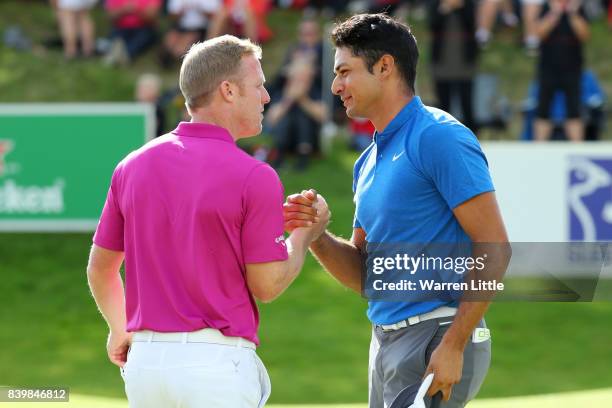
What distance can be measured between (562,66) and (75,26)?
7.27 metres

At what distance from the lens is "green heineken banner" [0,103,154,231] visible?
1255 cm

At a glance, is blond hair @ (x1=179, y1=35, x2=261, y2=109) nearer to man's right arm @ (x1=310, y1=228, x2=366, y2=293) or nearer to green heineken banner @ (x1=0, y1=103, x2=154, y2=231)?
man's right arm @ (x1=310, y1=228, x2=366, y2=293)

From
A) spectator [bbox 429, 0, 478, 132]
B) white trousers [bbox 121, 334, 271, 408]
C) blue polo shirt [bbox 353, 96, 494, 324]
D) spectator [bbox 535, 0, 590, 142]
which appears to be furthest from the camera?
spectator [bbox 429, 0, 478, 132]

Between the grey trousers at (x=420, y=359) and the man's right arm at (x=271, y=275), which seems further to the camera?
the grey trousers at (x=420, y=359)

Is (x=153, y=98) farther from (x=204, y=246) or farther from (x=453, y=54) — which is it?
(x=204, y=246)

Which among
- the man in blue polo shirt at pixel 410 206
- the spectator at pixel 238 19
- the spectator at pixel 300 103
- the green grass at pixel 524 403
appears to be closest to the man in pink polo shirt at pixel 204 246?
the man in blue polo shirt at pixel 410 206

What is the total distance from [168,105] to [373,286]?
1155 centimetres

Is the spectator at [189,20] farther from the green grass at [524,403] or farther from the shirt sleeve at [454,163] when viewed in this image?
the shirt sleeve at [454,163]

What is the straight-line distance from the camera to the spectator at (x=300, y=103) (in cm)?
1495

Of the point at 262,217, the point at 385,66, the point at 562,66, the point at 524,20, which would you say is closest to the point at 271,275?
the point at 262,217

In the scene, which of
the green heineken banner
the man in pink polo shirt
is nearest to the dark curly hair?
the man in pink polo shirt

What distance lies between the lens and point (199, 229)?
4.24 m

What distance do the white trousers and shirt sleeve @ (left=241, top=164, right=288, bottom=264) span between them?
348mm

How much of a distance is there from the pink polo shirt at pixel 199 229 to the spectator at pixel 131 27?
13.6 metres
